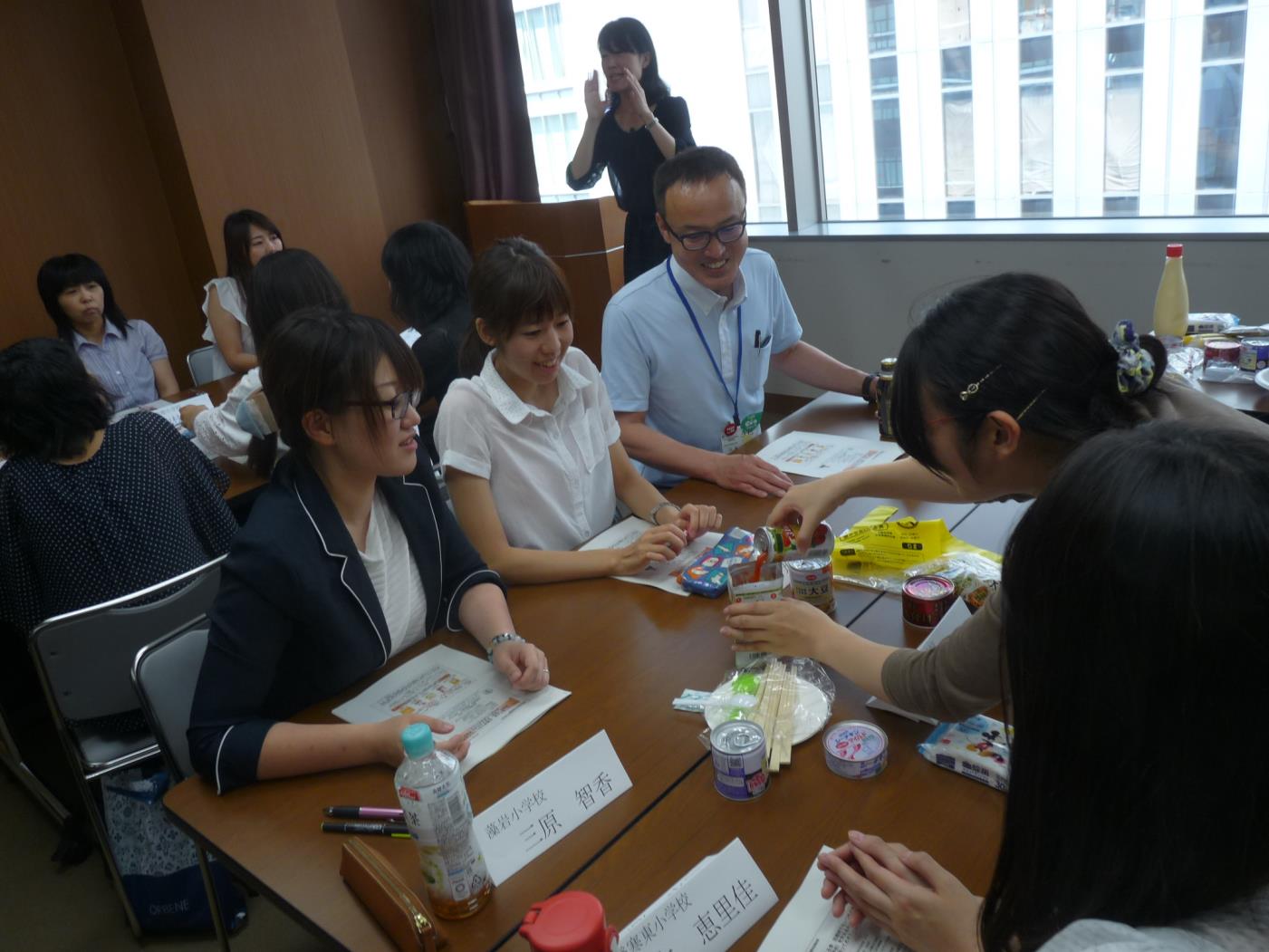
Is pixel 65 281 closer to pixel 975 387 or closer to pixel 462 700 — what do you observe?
pixel 462 700

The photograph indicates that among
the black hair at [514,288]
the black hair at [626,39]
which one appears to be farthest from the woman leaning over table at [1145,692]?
the black hair at [626,39]

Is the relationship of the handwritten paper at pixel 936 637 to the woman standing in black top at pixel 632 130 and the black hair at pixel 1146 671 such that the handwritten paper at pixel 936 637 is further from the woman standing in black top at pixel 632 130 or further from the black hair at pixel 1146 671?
the woman standing in black top at pixel 632 130

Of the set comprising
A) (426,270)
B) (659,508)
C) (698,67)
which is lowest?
(659,508)

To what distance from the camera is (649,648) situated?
4.85 ft

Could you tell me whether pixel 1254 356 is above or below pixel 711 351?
below

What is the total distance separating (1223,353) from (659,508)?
1574 mm

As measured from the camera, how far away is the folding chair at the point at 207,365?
395 centimetres

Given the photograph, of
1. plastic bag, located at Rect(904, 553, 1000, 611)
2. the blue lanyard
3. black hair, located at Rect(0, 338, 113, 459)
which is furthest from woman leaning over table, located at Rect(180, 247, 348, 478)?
plastic bag, located at Rect(904, 553, 1000, 611)

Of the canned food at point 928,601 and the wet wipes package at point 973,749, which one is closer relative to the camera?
the wet wipes package at point 973,749

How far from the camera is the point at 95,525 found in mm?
2035

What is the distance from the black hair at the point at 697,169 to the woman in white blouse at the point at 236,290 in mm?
2272

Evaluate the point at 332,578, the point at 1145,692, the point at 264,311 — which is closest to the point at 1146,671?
the point at 1145,692

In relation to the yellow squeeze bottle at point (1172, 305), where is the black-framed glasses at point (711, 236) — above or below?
above

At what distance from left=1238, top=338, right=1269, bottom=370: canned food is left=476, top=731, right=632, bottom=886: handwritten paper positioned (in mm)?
2061
